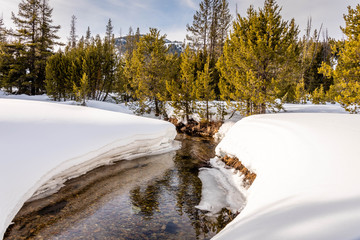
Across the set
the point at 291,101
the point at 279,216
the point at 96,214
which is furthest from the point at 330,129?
the point at 291,101

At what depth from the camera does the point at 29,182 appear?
3.60 metres

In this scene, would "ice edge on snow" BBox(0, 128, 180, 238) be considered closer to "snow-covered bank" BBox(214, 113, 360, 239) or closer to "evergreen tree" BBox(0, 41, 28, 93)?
"snow-covered bank" BBox(214, 113, 360, 239)

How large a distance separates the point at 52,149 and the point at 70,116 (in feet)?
7.69

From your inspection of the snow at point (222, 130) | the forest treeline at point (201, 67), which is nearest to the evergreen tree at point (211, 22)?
the forest treeline at point (201, 67)

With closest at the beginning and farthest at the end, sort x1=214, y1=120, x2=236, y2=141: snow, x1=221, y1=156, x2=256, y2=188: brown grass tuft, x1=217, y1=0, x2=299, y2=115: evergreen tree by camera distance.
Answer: x1=221, y1=156, x2=256, y2=188: brown grass tuft → x1=217, y1=0, x2=299, y2=115: evergreen tree → x1=214, y1=120, x2=236, y2=141: snow

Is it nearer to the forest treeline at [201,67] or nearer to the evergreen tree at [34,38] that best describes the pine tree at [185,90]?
the forest treeline at [201,67]

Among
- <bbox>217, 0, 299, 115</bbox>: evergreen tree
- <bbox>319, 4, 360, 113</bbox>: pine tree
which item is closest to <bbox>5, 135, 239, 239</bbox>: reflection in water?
<bbox>217, 0, 299, 115</bbox>: evergreen tree

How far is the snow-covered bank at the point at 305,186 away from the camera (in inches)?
67.7

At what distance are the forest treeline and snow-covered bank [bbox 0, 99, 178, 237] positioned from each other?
6.68 metres

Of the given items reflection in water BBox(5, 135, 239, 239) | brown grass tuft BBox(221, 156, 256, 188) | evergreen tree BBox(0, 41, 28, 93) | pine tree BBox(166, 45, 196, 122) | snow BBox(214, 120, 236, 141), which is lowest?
reflection in water BBox(5, 135, 239, 239)

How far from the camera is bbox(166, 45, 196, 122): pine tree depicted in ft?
48.7

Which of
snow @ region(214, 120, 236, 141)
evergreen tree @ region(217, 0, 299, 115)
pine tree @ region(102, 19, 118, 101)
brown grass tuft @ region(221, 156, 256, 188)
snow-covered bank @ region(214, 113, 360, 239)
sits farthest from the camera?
pine tree @ region(102, 19, 118, 101)

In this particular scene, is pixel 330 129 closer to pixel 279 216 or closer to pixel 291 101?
pixel 279 216

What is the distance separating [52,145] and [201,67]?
15629 millimetres
